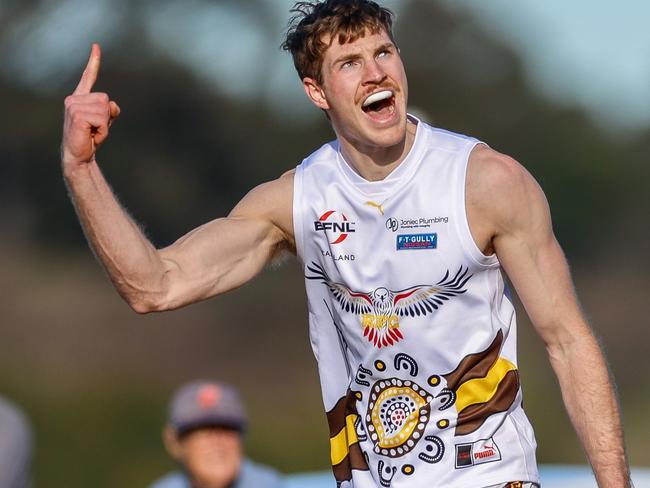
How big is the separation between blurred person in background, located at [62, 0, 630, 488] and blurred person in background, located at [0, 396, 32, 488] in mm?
781

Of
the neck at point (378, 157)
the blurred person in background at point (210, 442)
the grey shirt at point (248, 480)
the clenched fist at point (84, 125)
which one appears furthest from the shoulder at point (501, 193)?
the grey shirt at point (248, 480)

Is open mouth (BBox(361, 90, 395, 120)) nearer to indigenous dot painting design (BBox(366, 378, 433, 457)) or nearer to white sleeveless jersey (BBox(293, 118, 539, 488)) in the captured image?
white sleeveless jersey (BBox(293, 118, 539, 488))

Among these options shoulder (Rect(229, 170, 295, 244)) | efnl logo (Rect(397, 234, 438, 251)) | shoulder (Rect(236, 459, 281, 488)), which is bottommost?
shoulder (Rect(236, 459, 281, 488))

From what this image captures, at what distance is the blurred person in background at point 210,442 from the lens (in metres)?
6.30

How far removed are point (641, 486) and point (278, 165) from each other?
1279 cm

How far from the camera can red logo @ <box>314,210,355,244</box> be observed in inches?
204

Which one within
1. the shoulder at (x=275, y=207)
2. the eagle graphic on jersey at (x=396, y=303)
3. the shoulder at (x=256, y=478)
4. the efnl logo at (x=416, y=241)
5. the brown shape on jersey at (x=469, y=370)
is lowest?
the shoulder at (x=256, y=478)

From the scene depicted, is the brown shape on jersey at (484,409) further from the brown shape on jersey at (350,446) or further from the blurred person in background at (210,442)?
the blurred person in background at (210,442)

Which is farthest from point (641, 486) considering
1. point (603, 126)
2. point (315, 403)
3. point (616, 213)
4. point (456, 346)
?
point (603, 126)

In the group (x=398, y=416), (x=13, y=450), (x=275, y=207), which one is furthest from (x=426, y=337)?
(x=13, y=450)

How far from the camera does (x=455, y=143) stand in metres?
5.14

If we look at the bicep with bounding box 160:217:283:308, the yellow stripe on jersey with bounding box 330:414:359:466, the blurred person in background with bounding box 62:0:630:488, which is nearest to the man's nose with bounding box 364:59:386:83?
the blurred person in background with bounding box 62:0:630:488

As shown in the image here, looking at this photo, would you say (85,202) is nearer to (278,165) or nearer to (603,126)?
(278,165)

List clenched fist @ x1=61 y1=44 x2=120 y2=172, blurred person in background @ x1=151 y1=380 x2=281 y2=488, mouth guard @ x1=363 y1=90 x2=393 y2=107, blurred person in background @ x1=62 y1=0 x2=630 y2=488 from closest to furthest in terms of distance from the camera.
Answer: clenched fist @ x1=61 y1=44 x2=120 y2=172, blurred person in background @ x1=62 y1=0 x2=630 y2=488, mouth guard @ x1=363 y1=90 x2=393 y2=107, blurred person in background @ x1=151 y1=380 x2=281 y2=488
